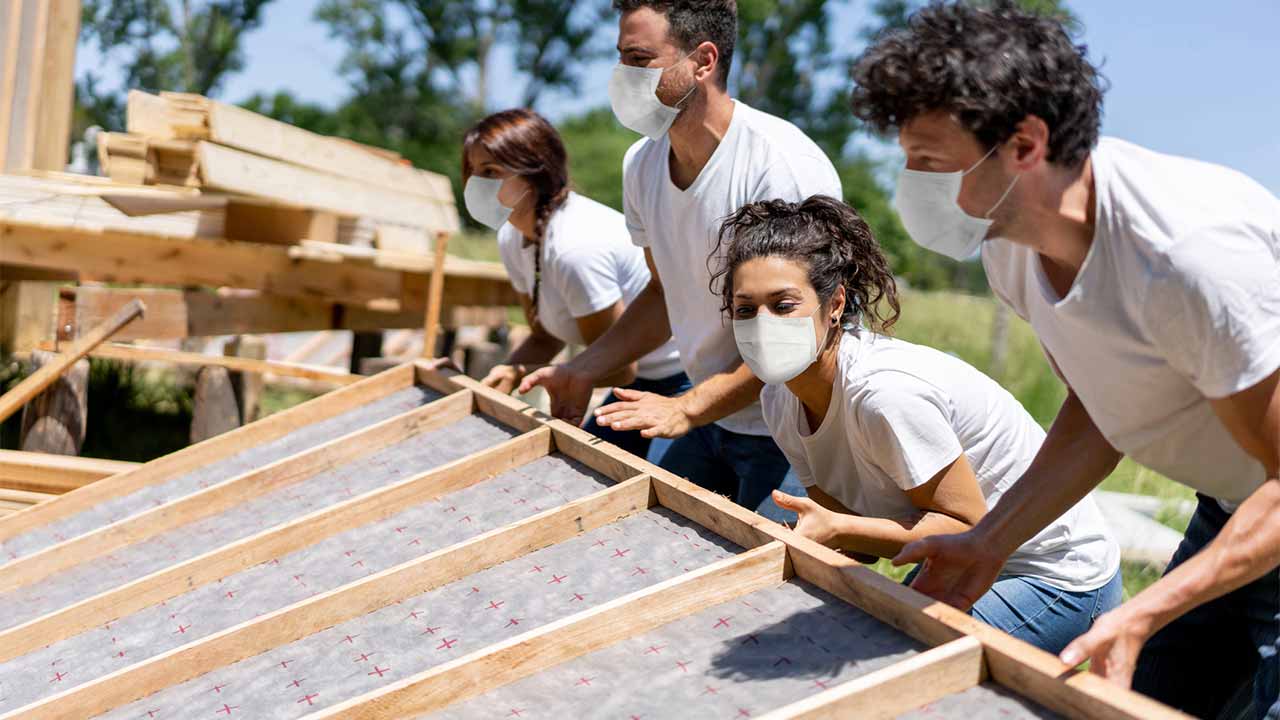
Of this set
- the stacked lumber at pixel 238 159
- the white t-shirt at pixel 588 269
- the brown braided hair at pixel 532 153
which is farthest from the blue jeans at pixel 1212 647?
the stacked lumber at pixel 238 159

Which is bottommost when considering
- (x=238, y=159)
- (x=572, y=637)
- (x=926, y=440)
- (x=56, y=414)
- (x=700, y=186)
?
(x=56, y=414)

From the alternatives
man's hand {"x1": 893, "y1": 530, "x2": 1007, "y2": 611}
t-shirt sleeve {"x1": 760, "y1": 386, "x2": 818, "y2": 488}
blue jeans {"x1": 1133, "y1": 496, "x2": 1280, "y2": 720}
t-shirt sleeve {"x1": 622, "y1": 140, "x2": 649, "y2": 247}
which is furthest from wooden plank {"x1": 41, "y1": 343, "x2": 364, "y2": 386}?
blue jeans {"x1": 1133, "y1": 496, "x2": 1280, "y2": 720}

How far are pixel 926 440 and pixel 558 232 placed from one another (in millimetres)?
2150

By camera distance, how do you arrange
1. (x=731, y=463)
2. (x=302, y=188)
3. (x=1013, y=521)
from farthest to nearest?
(x=302, y=188), (x=731, y=463), (x=1013, y=521)

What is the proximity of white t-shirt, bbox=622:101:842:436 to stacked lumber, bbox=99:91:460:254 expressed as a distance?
9.23 ft

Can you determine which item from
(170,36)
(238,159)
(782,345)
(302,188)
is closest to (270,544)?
(782,345)

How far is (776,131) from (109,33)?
3022 centimetres

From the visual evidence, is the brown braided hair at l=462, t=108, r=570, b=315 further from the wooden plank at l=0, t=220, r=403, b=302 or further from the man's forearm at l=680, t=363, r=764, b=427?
the wooden plank at l=0, t=220, r=403, b=302

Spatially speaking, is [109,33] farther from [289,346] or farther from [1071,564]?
[1071,564]

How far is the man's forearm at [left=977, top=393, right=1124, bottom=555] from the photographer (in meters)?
2.21

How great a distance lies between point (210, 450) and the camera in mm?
3697

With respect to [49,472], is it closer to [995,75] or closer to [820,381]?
[820,381]

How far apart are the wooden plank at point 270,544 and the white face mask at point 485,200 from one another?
1.27m

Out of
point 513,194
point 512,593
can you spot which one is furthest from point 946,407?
point 513,194
